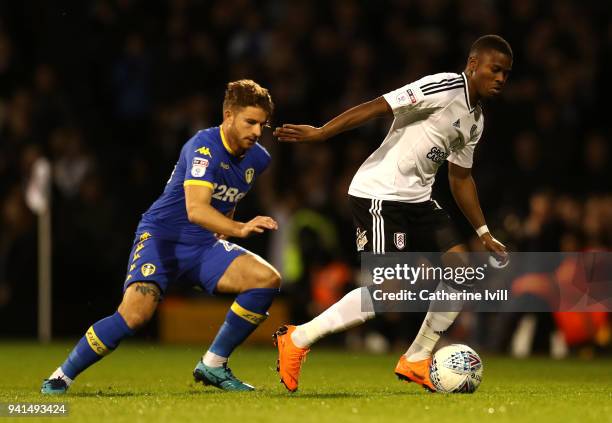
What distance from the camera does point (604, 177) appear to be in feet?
48.5

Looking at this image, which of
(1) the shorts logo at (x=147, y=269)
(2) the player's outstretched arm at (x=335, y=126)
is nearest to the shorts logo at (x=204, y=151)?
(2) the player's outstretched arm at (x=335, y=126)

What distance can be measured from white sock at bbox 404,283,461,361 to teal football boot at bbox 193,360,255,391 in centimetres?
114

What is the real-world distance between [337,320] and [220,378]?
→ 36.6 inches


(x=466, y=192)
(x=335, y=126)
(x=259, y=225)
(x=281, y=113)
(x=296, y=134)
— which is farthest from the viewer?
(x=281, y=113)

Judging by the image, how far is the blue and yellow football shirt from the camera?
8234mm

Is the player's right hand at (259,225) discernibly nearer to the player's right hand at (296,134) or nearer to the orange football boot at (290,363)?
the player's right hand at (296,134)

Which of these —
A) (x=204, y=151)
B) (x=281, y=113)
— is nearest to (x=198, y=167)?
(x=204, y=151)

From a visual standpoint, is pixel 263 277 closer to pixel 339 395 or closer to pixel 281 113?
pixel 339 395

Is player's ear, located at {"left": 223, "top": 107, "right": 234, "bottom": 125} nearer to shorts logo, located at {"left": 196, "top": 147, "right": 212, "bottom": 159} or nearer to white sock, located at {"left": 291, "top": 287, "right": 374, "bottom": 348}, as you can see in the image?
shorts logo, located at {"left": 196, "top": 147, "right": 212, "bottom": 159}

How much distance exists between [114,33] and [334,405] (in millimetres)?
11955

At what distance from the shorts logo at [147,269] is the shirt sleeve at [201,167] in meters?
0.59

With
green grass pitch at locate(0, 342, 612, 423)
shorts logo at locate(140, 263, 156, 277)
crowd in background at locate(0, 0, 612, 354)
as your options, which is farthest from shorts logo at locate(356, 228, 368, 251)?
crowd in background at locate(0, 0, 612, 354)

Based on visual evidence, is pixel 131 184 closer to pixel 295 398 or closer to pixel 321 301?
pixel 321 301

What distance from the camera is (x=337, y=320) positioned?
26.9 ft
